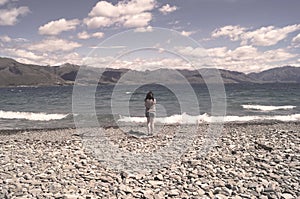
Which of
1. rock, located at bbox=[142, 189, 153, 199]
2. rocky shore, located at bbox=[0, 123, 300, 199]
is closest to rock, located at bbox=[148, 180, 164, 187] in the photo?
rocky shore, located at bbox=[0, 123, 300, 199]

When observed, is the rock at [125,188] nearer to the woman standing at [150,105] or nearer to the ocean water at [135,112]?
the woman standing at [150,105]

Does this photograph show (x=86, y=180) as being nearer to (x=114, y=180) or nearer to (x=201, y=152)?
(x=114, y=180)

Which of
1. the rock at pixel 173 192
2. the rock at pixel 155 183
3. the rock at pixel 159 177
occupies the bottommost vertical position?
the rock at pixel 173 192

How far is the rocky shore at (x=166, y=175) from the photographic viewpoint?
858 centimetres

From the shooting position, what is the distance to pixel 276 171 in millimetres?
10211

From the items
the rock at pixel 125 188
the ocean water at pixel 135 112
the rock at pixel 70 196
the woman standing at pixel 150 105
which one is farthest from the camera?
the ocean water at pixel 135 112

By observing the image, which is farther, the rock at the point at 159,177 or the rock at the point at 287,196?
the rock at the point at 159,177

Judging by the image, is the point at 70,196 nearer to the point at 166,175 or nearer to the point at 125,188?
the point at 125,188

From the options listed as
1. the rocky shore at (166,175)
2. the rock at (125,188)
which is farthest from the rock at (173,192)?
the rock at (125,188)

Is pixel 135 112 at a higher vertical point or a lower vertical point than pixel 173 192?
higher

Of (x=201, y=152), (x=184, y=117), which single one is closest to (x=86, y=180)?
(x=201, y=152)

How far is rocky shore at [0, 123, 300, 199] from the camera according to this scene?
8.58 m

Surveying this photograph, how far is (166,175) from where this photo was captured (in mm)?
10141

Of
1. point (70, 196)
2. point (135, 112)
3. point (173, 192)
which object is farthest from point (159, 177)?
point (135, 112)
